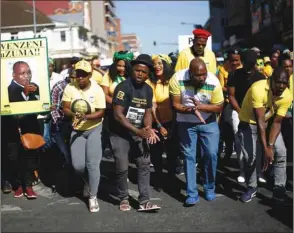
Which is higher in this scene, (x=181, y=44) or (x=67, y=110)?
(x=181, y=44)

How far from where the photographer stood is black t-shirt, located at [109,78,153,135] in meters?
4.70

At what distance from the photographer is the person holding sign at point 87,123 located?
490cm

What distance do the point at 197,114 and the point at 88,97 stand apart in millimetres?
1301

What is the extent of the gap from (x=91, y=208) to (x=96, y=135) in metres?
0.86

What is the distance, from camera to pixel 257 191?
17.7ft

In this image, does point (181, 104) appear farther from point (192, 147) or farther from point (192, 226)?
point (192, 226)

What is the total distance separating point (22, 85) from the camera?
18.3 ft

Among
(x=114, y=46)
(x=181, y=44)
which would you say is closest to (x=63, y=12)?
(x=114, y=46)

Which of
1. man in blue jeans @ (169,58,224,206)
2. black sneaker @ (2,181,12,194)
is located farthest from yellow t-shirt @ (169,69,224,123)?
black sneaker @ (2,181,12,194)

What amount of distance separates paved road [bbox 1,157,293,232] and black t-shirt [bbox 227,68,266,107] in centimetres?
131

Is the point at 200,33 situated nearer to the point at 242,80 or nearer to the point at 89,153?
the point at 242,80

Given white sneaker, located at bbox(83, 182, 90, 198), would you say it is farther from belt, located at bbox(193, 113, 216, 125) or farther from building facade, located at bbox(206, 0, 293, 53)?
building facade, located at bbox(206, 0, 293, 53)

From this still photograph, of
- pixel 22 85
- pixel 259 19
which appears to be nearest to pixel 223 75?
pixel 22 85

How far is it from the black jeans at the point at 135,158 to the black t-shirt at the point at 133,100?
7.3 inches
